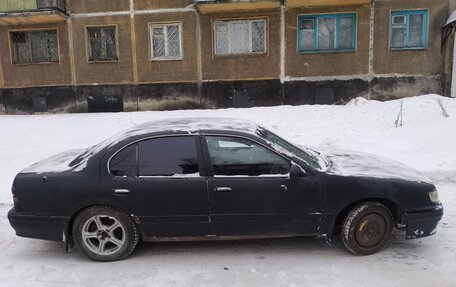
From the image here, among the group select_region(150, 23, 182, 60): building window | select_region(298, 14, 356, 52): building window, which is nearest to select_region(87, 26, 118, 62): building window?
select_region(150, 23, 182, 60): building window

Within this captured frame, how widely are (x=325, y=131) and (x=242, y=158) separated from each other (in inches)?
261

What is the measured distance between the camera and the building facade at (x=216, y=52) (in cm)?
1512

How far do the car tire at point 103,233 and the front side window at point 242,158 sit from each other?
109 cm

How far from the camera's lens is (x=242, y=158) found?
4.16 meters

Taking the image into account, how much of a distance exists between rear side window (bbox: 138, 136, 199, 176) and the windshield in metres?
0.82

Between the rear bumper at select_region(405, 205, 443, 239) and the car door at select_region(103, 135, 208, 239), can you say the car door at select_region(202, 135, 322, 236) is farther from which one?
the rear bumper at select_region(405, 205, 443, 239)

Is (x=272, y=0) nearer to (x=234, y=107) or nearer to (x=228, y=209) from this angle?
(x=234, y=107)

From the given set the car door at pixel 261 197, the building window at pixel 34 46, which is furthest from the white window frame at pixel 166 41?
the car door at pixel 261 197

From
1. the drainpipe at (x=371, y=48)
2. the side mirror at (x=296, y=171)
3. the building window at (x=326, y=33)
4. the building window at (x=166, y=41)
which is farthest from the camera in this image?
the building window at (x=166, y=41)

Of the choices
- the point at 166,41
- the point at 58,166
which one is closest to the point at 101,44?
the point at 166,41

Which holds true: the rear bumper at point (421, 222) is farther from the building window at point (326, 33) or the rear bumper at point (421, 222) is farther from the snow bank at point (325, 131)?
the building window at point (326, 33)

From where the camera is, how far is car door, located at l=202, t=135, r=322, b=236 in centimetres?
404

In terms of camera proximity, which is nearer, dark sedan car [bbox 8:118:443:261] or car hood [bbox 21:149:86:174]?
dark sedan car [bbox 8:118:443:261]

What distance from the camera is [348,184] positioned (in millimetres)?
4035
